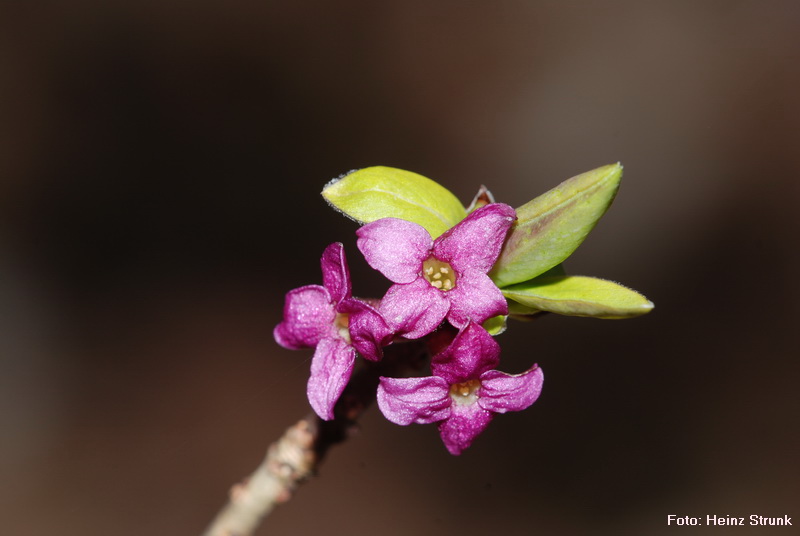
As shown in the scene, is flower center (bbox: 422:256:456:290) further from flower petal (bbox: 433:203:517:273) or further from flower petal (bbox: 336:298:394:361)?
flower petal (bbox: 336:298:394:361)

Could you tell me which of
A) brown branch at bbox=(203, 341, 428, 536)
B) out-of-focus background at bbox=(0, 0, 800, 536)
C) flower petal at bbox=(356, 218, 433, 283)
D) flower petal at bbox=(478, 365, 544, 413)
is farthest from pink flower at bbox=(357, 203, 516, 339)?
out-of-focus background at bbox=(0, 0, 800, 536)

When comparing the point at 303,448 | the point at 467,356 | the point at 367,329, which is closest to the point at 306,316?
the point at 367,329

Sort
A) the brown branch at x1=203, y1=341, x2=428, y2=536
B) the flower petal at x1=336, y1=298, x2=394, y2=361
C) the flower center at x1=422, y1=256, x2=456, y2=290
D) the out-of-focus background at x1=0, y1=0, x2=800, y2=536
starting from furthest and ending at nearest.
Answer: the out-of-focus background at x1=0, y1=0, x2=800, y2=536
the brown branch at x1=203, y1=341, x2=428, y2=536
the flower center at x1=422, y1=256, x2=456, y2=290
the flower petal at x1=336, y1=298, x2=394, y2=361

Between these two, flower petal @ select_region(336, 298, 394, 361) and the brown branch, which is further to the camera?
the brown branch

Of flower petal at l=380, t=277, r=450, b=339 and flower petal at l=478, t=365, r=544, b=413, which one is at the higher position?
flower petal at l=380, t=277, r=450, b=339

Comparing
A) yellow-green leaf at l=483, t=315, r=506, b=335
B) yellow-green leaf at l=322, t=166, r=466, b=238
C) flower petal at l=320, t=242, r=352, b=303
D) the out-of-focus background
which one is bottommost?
yellow-green leaf at l=483, t=315, r=506, b=335

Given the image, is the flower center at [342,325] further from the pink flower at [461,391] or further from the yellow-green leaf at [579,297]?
the yellow-green leaf at [579,297]

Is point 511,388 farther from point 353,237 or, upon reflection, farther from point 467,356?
point 353,237

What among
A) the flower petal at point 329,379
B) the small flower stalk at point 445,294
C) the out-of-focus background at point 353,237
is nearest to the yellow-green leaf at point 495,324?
the small flower stalk at point 445,294
